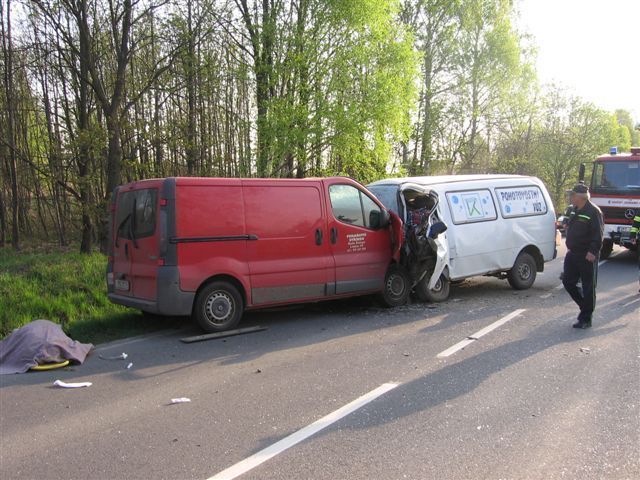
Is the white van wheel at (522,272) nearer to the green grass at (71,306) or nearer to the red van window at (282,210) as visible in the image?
the red van window at (282,210)

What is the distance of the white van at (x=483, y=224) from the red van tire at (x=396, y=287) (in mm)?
307

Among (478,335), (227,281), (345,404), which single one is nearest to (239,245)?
(227,281)

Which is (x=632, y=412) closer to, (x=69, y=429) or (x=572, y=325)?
(x=572, y=325)

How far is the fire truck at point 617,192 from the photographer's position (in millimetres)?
14062

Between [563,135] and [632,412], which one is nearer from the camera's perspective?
[632,412]

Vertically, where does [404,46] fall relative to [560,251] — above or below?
above

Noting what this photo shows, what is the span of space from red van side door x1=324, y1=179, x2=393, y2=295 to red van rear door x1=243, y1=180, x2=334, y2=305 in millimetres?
187

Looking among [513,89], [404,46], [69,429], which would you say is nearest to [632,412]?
[69,429]

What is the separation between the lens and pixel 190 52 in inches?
595

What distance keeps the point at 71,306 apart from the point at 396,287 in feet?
16.8

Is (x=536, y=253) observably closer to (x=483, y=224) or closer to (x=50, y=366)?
(x=483, y=224)

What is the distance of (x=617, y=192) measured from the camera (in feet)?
47.2

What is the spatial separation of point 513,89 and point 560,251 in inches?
563

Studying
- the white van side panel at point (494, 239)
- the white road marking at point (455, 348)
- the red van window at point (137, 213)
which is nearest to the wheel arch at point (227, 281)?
the red van window at point (137, 213)
